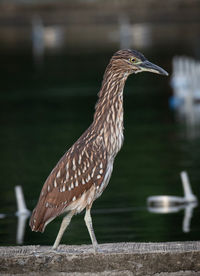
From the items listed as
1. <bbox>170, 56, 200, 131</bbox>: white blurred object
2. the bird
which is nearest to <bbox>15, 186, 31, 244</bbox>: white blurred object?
the bird

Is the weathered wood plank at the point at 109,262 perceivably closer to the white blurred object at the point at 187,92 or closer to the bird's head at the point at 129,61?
the bird's head at the point at 129,61

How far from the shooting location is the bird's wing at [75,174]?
8.38 m

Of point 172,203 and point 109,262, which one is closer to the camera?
point 109,262

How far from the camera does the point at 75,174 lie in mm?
8375

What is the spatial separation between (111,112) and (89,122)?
2091cm

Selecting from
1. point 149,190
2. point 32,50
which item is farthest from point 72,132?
point 32,50

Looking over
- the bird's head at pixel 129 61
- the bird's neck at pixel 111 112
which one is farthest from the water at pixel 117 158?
the bird's head at pixel 129 61

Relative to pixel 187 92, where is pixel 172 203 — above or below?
above

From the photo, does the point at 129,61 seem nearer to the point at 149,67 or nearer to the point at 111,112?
the point at 149,67

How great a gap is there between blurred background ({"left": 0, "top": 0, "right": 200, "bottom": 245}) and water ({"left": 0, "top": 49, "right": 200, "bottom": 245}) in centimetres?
2

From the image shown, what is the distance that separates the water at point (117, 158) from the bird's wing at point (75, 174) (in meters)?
4.74

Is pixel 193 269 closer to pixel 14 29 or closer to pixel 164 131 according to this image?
pixel 164 131

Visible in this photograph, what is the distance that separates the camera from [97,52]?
63312 millimetres

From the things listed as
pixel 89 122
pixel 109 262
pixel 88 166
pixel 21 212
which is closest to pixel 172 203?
pixel 21 212
